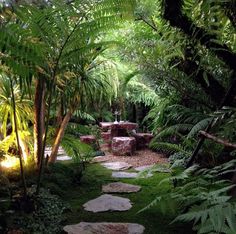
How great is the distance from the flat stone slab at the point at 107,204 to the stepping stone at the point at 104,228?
0.36m

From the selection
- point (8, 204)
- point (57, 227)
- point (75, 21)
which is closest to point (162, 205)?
point (57, 227)

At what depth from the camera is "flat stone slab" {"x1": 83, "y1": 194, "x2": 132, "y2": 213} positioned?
262cm

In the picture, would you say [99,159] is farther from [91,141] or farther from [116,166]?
[91,141]

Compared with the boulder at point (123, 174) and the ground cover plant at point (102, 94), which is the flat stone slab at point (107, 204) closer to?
the ground cover plant at point (102, 94)

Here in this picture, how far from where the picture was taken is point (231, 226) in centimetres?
108

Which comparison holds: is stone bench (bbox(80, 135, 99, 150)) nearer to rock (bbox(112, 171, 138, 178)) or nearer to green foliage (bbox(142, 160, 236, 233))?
rock (bbox(112, 171, 138, 178))

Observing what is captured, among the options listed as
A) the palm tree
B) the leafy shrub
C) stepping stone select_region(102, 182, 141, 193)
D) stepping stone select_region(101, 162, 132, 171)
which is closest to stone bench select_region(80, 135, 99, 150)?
stepping stone select_region(101, 162, 132, 171)

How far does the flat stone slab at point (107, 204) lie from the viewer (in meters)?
2.62

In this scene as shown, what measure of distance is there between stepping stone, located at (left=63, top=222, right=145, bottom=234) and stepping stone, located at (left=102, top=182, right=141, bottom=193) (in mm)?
919

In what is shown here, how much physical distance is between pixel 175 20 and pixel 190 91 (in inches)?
80.2

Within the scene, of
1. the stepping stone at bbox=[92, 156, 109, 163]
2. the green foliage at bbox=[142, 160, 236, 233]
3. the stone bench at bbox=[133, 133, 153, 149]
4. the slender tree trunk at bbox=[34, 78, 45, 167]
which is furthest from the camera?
the stone bench at bbox=[133, 133, 153, 149]

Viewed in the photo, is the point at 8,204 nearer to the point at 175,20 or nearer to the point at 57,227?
the point at 57,227

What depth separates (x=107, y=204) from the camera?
8.94 ft

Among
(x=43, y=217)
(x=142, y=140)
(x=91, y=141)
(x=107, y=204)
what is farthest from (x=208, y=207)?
(x=91, y=141)
